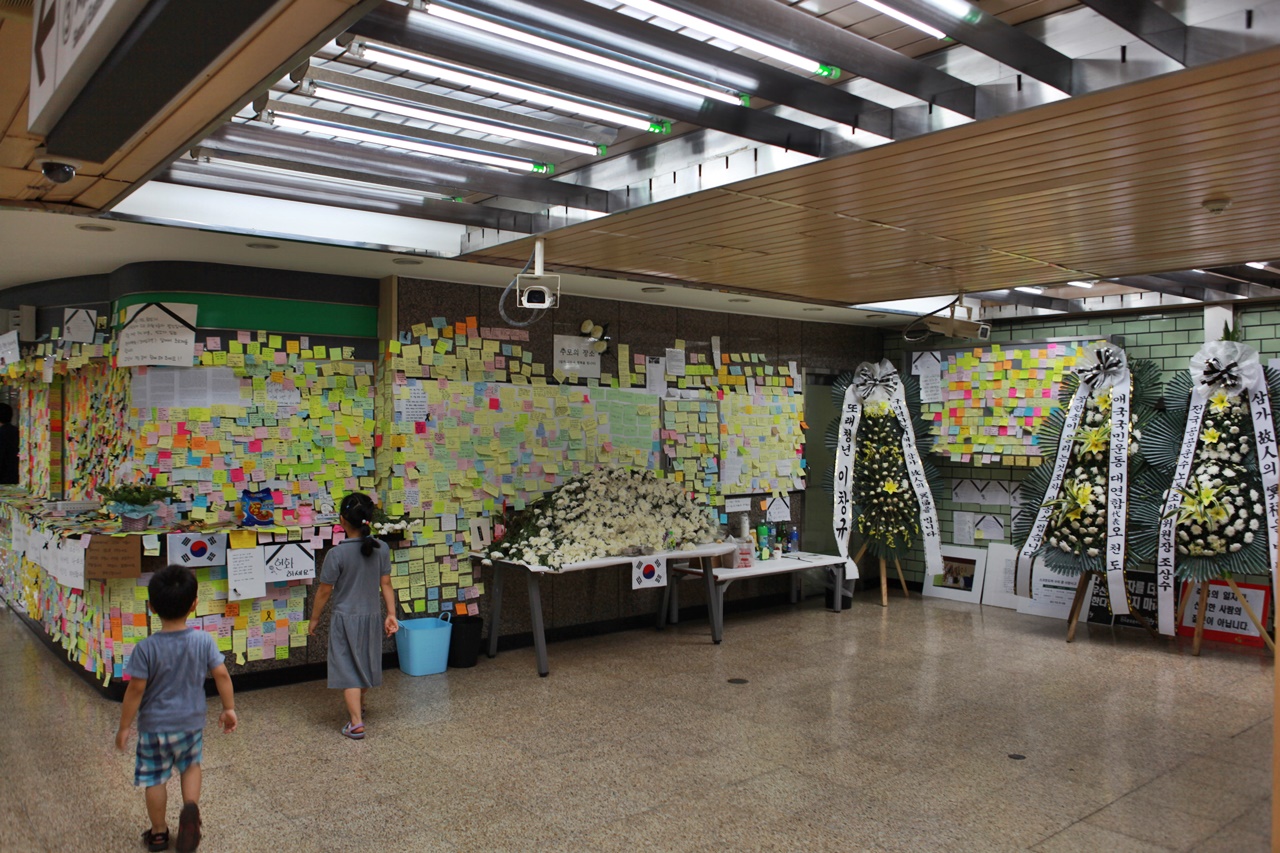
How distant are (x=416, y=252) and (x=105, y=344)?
228 centimetres

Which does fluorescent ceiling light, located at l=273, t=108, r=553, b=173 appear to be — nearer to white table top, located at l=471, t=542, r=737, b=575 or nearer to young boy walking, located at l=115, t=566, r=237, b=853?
young boy walking, located at l=115, t=566, r=237, b=853

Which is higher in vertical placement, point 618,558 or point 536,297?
point 536,297

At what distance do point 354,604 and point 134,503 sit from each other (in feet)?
5.13

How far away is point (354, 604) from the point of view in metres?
4.91

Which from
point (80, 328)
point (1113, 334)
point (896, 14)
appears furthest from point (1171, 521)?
point (80, 328)

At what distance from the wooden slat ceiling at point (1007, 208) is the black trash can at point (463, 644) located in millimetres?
2393

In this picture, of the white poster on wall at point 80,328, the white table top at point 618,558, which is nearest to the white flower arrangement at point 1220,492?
the white table top at point 618,558

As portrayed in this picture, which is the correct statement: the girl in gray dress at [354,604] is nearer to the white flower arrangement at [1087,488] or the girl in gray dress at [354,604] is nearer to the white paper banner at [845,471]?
the white paper banner at [845,471]

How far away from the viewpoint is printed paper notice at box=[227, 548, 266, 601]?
5613 mm

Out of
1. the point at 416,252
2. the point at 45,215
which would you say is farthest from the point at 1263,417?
the point at 45,215

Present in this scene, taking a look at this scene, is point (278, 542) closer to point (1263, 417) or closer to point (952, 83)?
point (952, 83)

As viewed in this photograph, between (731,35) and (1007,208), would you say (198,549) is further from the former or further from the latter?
(1007,208)

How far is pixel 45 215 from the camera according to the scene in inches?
177

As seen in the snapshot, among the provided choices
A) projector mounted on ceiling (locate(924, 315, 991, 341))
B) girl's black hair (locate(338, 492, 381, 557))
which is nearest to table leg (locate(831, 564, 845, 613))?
projector mounted on ceiling (locate(924, 315, 991, 341))
